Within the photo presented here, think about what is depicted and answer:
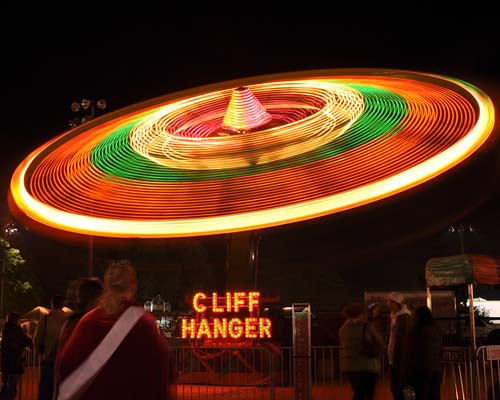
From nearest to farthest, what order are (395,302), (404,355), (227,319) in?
(404,355)
(395,302)
(227,319)

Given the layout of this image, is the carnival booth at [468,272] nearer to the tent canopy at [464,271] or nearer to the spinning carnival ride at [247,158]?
the tent canopy at [464,271]

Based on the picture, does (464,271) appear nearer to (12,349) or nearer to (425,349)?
(425,349)

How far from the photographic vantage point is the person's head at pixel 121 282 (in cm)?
392

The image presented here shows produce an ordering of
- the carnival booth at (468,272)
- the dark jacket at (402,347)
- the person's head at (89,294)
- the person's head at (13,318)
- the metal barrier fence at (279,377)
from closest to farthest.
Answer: the person's head at (89,294) → the dark jacket at (402,347) → the metal barrier fence at (279,377) → the person's head at (13,318) → the carnival booth at (468,272)

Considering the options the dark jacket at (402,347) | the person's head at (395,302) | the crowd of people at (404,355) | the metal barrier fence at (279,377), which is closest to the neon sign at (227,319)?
the metal barrier fence at (279,377)

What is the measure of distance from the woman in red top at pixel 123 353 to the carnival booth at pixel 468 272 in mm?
10398

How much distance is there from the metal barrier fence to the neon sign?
51 cm

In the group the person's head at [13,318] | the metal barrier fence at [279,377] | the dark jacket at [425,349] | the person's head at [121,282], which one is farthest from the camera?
the person's head at [13,318]

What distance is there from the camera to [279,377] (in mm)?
15758

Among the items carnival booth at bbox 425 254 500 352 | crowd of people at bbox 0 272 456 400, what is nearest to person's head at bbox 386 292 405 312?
crowd of people at bbox 0 272 456 400

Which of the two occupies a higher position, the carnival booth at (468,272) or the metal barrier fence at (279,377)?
the carnival booth at (468,272)

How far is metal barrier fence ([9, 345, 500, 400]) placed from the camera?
9.27 metres

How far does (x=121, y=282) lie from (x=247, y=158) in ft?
30.3

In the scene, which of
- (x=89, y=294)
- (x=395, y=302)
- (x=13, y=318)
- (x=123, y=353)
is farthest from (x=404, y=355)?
(x=13, y=318)
